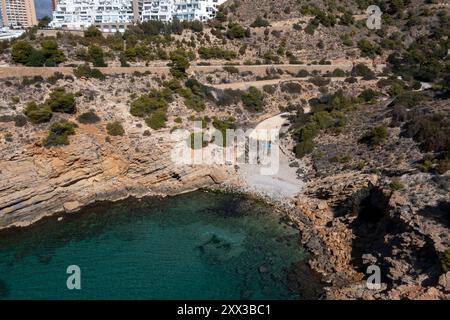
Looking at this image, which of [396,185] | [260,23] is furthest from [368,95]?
[396,185]

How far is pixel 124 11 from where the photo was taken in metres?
84.5

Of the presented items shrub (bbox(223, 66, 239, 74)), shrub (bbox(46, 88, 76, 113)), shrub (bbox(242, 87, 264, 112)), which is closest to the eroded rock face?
shrub (bbox(46, 88, 76, 113))

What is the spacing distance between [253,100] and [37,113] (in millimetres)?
26891

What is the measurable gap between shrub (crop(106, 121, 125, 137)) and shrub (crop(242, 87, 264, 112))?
19395 mm

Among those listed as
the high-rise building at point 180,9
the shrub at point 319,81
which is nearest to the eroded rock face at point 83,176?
the shrub at point 319,81

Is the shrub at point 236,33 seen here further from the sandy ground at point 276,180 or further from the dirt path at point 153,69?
the sandy ground at point 276,180

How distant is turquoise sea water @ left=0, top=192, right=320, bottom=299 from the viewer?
72.7 ft

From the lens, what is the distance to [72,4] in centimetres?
8225

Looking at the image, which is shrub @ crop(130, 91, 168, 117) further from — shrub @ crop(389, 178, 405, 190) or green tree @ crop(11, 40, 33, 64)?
shrub @ crop(389, 178, 405, 190)

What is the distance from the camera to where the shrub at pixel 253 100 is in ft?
164

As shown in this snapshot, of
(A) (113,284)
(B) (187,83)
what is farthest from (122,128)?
(A) (113,284)

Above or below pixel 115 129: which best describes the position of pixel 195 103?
above

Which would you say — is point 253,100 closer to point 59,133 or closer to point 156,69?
point 156,69
